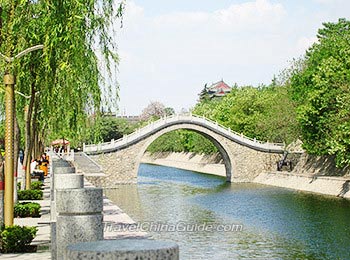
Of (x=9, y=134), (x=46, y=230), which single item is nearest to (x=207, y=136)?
(x=46, y=230)

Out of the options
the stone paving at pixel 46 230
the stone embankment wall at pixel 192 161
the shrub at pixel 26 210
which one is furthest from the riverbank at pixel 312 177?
the shrub at pixel 26 210

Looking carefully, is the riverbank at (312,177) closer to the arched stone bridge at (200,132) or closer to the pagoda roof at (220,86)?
the arched stone bridge at (200,132)

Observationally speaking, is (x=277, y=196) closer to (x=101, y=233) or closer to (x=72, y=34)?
(x=72, y=34)

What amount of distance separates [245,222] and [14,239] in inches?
443

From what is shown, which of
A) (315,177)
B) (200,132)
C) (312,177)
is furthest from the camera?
(200,132)

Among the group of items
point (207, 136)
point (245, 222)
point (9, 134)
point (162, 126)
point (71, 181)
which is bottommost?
point (245, 222)

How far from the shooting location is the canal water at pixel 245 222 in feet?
45.2

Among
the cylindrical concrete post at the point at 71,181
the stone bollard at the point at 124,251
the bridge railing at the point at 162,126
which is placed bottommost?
the stone bollard at the point at 124,251

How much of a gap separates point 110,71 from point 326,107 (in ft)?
58.5

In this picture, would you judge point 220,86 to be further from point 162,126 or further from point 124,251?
point 124,251

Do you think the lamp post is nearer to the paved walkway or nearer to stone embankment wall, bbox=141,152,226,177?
the paved walkway

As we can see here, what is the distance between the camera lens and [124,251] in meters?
2.69

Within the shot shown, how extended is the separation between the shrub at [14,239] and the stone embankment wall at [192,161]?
38.0 metres

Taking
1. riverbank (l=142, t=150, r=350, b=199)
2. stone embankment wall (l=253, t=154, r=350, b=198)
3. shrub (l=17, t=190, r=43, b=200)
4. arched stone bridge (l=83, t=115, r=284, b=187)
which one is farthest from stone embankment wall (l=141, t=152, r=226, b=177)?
shrub (l=17, t=190, r=43, b=200)
